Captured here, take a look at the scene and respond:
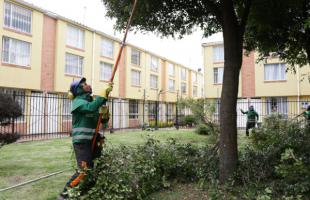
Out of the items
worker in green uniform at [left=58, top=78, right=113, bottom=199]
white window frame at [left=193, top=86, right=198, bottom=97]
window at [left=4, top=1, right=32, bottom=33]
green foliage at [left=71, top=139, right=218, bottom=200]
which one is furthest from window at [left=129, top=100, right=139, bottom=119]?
worker in green uniform at [left=58, top=78, right=113, bottom=199]

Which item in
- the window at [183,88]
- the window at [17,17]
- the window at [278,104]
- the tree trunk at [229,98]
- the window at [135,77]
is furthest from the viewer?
the window at [183,88]

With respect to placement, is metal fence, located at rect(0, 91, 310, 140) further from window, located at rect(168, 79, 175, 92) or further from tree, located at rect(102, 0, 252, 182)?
window, located at rect(168, 79, 175, 92)

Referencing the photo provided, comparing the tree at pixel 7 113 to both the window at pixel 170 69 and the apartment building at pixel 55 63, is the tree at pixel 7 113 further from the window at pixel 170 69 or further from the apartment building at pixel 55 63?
the window at pixel 170 69

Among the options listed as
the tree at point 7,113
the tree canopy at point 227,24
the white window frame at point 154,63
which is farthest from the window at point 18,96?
the white window frame at point 154,63

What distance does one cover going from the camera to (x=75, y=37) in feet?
78.7

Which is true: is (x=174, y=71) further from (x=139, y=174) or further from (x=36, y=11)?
(x=139, y=174)

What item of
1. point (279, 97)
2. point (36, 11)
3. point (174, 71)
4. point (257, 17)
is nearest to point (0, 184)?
point (257, 17)

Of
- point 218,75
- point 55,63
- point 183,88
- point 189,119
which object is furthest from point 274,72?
point 183,88

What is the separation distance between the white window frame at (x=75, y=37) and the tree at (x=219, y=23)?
17.7 meters

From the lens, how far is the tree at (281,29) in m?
6.76

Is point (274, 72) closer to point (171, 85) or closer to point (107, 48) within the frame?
point (107, 48)

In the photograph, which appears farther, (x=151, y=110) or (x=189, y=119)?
(x=151, y=110)

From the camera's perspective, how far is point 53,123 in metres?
20.9

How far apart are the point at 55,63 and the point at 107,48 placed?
6.80 m
